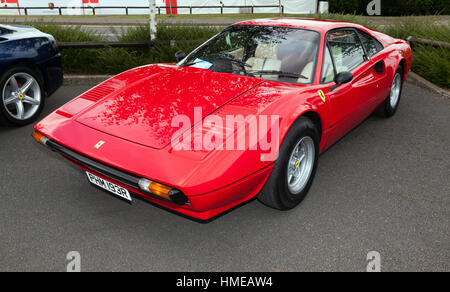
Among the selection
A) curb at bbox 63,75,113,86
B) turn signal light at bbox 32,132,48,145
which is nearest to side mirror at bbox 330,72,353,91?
turn signal light at bbox 32,132,48,145

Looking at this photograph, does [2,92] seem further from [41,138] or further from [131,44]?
[131,44]

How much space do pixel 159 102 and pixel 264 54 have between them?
112 centimetres

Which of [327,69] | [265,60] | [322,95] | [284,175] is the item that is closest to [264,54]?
[265,60]

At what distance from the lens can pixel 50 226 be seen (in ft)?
8.82

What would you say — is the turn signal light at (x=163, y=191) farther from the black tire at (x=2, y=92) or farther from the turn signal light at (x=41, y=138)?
the black tire at (x=2, y=92)

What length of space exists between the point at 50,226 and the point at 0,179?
1.08m

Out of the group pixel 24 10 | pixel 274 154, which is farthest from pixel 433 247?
pixel 24 10

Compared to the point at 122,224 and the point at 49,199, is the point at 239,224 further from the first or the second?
the point at 49,199

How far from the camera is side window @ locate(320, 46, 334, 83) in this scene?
3.12 m

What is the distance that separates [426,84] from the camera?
6238 mm

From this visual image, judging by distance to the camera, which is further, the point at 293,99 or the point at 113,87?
the point at 113,87

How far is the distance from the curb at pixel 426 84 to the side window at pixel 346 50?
9.77 feet

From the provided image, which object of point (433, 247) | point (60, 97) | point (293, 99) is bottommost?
point (433, 247)

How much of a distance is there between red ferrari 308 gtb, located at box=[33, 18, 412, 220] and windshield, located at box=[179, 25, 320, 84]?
0.01m
